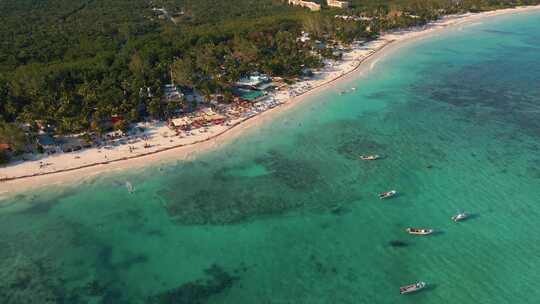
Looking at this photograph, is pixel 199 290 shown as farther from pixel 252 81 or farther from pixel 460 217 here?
pixel 252 81

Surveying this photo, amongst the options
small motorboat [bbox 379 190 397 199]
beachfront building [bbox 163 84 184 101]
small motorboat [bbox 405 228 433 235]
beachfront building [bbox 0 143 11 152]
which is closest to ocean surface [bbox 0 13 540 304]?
small motorboat [bbox 405 228 433 235]

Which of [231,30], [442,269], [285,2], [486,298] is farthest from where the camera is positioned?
[285,2]

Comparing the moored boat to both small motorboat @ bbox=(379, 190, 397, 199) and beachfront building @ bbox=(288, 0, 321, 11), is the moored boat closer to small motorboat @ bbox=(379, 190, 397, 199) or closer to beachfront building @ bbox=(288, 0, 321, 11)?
small motorboat @ bbox=(379, 190, 397, 199)

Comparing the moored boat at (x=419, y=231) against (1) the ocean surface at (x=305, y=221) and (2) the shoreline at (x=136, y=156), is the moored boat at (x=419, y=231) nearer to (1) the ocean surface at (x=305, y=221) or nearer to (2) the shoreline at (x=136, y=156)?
(1) the ocean surface at (x=305, y=221)

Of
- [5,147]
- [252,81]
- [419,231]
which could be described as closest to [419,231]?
[419,231]

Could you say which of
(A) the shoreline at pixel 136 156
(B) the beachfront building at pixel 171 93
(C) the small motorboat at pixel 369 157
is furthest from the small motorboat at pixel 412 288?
(B) the beachfront building at pixel 171 93

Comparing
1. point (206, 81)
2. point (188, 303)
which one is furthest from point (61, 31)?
point (188, 303)

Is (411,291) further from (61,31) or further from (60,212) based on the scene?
(61,31)
